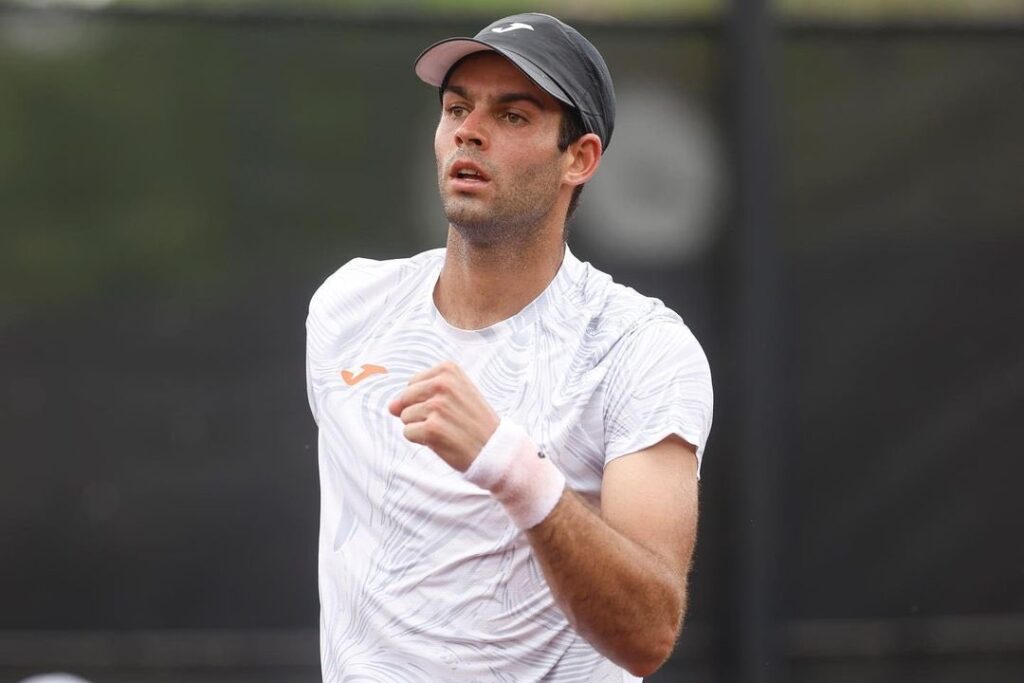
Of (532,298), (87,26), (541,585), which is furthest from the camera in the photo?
(87,26)

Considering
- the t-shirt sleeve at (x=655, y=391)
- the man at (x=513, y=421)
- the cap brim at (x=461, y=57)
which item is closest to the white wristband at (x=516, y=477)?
the man at (x=513, y=421)

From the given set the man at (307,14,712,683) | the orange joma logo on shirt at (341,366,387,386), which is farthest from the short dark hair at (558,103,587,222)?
the orange joma logo on shirt at (341,366,387,386)

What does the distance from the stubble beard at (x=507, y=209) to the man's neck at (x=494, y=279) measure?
21 mm

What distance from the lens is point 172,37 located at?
15.4 feet

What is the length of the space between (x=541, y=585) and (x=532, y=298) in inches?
19.6

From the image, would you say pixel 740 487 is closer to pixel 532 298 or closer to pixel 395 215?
pixel 395 215

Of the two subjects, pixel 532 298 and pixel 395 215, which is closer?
pixel 532 298

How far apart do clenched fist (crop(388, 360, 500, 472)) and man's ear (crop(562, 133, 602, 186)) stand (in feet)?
2.08

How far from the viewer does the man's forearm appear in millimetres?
2098

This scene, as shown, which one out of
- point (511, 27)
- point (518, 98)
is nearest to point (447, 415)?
point (518, 98)

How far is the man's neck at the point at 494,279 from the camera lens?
255 centimetres

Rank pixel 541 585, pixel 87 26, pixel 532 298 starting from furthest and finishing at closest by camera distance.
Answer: pixel 87 26 → pixel 532 298 → pixel 541 585

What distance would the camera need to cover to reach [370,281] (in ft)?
8.80

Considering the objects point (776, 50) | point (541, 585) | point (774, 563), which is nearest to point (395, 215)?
point (776, 50)
